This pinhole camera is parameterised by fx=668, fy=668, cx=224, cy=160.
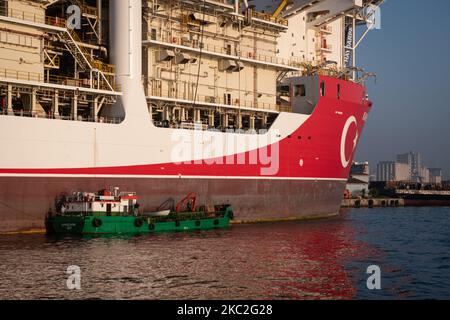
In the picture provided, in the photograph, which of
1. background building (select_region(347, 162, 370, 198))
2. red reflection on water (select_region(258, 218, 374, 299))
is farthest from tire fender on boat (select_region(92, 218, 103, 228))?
background building (select_region(347, 162, 370, 198))

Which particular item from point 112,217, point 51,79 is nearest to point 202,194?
point 112,217

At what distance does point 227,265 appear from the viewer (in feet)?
71.2

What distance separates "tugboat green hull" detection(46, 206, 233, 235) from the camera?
27969 mm

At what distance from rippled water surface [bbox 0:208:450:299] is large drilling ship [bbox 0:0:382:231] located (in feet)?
10.9

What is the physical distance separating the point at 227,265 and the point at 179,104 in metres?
15.0

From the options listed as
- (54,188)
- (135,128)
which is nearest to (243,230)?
(135,128)

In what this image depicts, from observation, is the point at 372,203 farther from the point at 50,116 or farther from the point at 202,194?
the point at 50,116

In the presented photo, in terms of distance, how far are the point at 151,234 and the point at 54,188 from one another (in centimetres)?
475

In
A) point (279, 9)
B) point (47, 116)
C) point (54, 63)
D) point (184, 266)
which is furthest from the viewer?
point (279, 9)

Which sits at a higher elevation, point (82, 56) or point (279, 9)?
point (279, 9)

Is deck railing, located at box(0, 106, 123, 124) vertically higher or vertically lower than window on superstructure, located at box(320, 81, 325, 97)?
lower

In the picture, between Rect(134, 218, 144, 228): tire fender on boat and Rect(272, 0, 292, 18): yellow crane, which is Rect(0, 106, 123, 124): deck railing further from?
Rect(272, 0, 292, 18): yellow crane

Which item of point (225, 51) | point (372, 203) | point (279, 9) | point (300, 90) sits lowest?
point (372, 203)

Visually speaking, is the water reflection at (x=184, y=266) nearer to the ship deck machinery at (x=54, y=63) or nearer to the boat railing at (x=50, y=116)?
the boat railing at (x=50, y=116)
